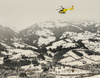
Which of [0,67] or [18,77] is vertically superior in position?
[0,67]

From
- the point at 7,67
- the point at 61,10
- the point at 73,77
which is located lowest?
the point at 73,77

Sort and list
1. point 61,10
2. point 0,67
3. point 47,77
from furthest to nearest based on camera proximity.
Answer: point 0,67
point 47,77
point 61,10

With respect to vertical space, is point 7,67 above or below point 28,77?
above

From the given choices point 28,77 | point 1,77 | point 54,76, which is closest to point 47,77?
point 54,76

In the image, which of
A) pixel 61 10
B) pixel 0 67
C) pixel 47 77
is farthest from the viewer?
pixel 0 67

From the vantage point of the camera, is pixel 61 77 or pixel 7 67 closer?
pixel 61 77

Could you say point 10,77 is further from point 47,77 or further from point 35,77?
point 47,77

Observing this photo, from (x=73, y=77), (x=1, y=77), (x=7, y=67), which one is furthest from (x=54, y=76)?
(x=7, y=67)

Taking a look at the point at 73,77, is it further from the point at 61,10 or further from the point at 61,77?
the point at 61,10

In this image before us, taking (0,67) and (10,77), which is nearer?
(10,77)
